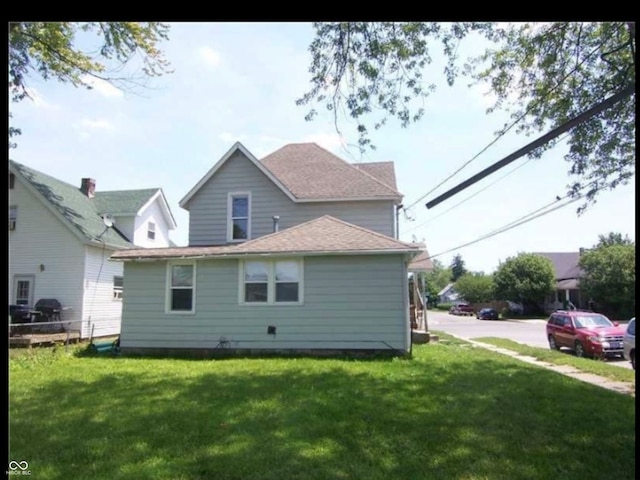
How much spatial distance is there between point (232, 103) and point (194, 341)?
31.3 feet

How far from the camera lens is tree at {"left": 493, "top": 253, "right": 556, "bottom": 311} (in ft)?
139

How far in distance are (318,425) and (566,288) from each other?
44.1m

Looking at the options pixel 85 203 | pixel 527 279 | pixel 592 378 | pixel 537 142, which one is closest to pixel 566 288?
pixel 527 279

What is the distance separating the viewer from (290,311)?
→ 1206 centimetres

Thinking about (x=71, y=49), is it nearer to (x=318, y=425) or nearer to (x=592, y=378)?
(x=318, y=425)

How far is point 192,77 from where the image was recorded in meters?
3.93

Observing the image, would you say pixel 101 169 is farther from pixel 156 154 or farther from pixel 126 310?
pixel 126 310

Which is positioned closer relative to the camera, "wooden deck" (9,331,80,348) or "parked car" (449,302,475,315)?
"wooden deck" (9,331,80,348)

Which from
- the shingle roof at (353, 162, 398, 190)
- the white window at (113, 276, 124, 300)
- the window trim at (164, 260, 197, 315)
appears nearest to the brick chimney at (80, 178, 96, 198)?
the white window at (113, 276, 124, 300)

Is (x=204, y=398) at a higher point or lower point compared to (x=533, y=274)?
lower

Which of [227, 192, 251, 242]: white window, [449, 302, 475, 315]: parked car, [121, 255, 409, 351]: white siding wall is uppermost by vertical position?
[227, 192, 251, 242]: white window

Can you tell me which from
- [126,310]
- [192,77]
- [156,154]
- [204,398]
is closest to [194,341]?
[126,310]

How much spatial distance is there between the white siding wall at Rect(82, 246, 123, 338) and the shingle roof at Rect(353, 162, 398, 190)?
34.5ft

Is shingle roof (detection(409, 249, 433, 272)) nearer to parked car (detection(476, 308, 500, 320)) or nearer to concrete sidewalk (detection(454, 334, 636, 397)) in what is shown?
concrete sidewalk (detection(454, 334, 636, 397))
